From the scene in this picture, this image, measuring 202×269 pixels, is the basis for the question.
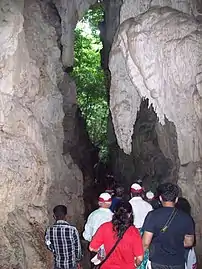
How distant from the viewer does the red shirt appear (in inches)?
141

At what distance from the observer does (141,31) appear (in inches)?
300

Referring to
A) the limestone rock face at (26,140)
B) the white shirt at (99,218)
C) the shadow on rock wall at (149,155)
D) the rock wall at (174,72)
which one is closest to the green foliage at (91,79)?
the shadow on rock wall at (149,155)

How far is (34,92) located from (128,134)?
2.18 meters

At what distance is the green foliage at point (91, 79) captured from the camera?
46.1 feet

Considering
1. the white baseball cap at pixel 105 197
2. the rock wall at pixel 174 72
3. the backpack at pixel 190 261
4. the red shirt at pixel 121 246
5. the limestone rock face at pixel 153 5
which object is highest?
the limestone rock face at pixel 153 5

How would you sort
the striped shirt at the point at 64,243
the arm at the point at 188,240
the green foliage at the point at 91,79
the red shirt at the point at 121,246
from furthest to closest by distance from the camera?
1. the green foliage at the point at 91,79
2. the striped shirt at the point at 64,243
3. the arm at the point at 188,240
4. the red shirt at the point at 121,246

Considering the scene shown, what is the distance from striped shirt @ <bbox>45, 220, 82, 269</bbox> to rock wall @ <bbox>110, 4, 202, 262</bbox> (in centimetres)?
297

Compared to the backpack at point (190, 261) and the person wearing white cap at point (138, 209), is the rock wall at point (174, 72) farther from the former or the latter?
the backpack at point (190, 261)

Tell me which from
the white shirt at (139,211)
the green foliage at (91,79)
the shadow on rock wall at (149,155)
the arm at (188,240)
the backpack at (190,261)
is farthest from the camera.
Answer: the green foliage at (91,79)

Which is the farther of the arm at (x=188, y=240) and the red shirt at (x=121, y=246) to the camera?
the arm at (x=188, y=240)

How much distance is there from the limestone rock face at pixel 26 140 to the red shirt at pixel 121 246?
3862 millimetres

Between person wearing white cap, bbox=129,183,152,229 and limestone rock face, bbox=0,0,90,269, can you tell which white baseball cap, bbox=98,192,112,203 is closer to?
person wearing white cap, bbox=129,183,152,229

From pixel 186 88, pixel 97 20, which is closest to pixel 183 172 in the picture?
pixel 186 88

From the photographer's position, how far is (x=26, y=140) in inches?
303
